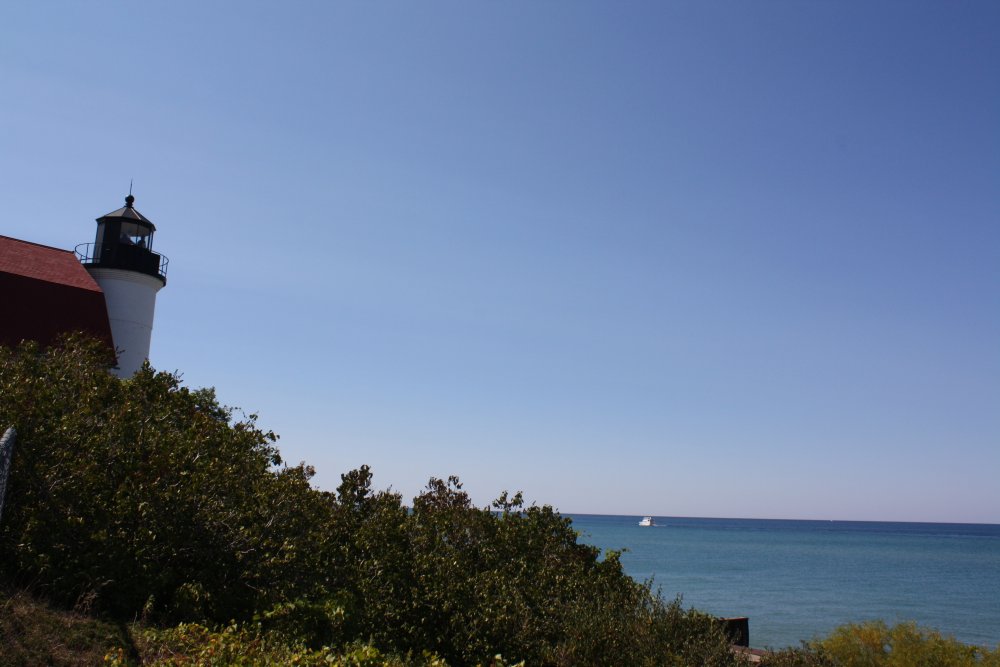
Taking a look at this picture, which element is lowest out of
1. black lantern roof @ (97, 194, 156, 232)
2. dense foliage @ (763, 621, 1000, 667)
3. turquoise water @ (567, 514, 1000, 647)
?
turquoise water @ (567, 514, 1000, 647)

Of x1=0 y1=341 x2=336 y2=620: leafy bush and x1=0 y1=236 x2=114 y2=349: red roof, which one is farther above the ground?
x1=0 y1=236 x2=114 y2=349: red roof

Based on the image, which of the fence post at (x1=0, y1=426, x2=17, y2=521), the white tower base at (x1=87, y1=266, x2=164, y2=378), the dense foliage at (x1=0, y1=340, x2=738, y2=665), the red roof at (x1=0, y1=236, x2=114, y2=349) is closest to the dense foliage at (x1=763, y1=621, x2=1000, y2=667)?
the dense foliage at (x1=0, y1=340, x2=738, y2=665)

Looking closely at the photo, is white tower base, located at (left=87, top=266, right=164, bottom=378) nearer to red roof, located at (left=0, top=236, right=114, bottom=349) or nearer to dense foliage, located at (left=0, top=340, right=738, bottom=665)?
red roof, located at (left=0, top=236, right=114, bottom=349)

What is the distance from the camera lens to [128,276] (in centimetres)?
3000

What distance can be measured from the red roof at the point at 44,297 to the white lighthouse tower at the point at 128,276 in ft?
5.86

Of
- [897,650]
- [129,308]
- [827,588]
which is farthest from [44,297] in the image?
[827,588]

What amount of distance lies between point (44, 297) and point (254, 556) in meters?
19.6

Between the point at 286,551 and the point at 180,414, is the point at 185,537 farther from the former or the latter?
the point at 180,414

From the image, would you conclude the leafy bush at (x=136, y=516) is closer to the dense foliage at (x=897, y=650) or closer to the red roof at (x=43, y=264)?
the dense foliage at (x=897, y=650)

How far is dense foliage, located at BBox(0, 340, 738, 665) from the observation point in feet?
30.2

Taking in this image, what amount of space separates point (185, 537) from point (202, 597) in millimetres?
867

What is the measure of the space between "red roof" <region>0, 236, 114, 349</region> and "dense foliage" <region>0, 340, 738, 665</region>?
13.0m

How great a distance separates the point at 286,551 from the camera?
406 inches

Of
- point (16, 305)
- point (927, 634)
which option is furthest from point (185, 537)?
point (16, 305)
